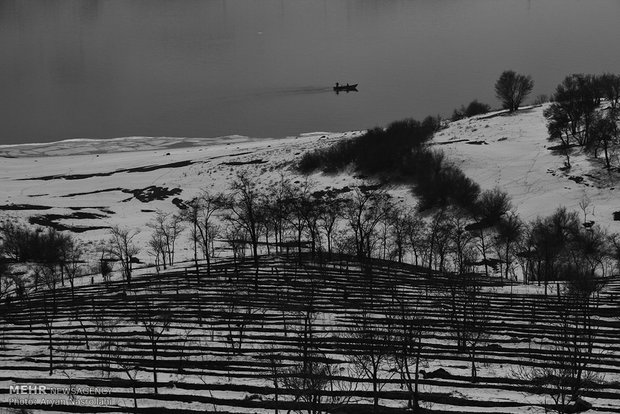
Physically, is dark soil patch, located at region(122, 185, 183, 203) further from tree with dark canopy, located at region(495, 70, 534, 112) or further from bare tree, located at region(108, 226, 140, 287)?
tree with dark canopy, located at region(495, 70, 534, 112)

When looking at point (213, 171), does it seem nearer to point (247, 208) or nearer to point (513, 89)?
point (247, 208)

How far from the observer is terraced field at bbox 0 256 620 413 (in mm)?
31062

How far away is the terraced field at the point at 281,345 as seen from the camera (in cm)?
3106

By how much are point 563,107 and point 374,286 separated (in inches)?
1995

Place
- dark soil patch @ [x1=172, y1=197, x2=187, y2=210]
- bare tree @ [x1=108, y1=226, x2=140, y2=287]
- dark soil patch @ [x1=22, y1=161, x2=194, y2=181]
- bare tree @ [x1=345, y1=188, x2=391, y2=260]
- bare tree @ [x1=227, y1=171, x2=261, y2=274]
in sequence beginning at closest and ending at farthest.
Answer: bare tree @ [x1=227, y1=171, x2=261, y2=274] < bare tree @ [x1=345, y1=188, x2=391, y2=260] < bare tree @ [x1=108, y1=226, x2=140, y2=287] < dark soil patch @ [x1=172, y1=197, x2=187, y2=210] < dark soil patch @ [x1=22, y1=161, x2=194, y2=181]

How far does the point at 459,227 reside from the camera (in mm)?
70812

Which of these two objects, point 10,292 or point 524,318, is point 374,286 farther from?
point 10,292

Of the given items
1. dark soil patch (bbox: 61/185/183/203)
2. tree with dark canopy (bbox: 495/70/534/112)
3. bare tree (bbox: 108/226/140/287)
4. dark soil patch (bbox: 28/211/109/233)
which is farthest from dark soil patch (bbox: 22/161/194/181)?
tree with dark canopy (bbox: 495/70/534/112)

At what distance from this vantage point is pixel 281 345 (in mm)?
39406

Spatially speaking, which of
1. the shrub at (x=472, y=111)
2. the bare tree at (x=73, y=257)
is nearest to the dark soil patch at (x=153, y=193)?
the bare tree at (x=73, y=257)

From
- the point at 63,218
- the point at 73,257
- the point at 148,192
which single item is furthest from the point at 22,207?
the point at 73,257

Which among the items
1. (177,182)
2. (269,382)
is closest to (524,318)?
(269,382)

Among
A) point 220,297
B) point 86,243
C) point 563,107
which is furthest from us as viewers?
point 563,107

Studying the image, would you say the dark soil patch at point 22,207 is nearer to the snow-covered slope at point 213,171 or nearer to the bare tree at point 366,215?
the snow-covered slope at point 213,171
